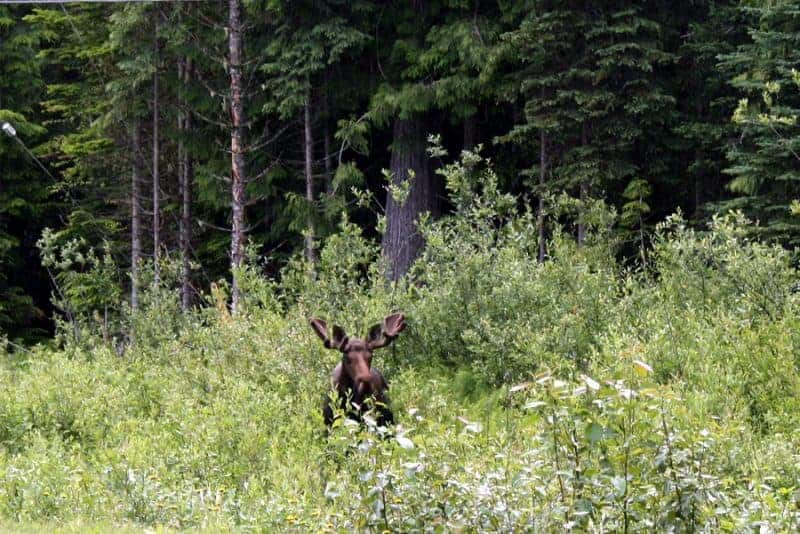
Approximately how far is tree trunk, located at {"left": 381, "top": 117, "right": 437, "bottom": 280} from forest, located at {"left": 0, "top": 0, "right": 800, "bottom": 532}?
6 cm

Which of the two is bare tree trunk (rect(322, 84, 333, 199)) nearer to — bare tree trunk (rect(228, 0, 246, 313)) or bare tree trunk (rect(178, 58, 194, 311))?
bare tree trunk (rect(228, 0, 246, 313))

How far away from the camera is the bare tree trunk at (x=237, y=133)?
856 inches

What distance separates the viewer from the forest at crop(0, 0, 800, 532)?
6.43m

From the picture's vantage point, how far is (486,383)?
12773mm

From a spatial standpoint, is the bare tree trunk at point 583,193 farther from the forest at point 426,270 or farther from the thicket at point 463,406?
the thicket at point 463,406

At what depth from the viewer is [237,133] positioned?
22547 mm

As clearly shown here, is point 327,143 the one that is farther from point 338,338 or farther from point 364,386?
point 364,386

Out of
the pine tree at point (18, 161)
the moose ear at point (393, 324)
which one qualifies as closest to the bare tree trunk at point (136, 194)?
the pine tree at point (18, 161)

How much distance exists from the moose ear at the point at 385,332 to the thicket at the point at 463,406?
2.64ft

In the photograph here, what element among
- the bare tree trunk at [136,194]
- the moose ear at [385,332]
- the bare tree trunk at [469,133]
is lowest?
the bare tree trunk at [136,194]

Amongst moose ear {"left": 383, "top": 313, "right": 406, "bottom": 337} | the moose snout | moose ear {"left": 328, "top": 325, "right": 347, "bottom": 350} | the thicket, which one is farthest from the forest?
moose ear {"left": 383, "top": 313, "right": 406, "bottom": 337}

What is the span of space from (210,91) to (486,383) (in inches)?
512

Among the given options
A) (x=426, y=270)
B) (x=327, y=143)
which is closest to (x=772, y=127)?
(x=426, y=270)

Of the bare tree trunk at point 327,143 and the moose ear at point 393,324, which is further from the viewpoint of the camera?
the bare tree trunk at point 327,143
